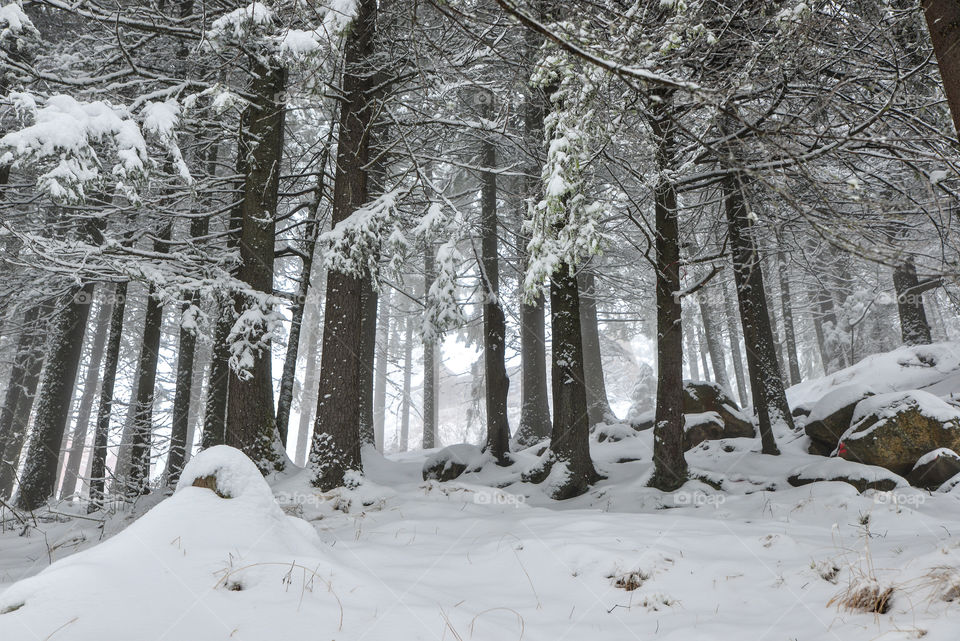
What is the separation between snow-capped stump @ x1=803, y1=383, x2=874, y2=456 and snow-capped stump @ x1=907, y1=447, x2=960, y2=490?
1422mm

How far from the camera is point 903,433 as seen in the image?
23.4 ft

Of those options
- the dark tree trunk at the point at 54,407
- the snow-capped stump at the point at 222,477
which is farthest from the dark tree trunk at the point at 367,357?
the snow-capped stump at the point at 222,477

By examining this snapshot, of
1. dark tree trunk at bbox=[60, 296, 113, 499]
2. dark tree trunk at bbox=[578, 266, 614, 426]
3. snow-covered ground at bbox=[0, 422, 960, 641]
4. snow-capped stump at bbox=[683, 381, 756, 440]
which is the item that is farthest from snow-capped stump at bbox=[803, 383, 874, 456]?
dark tree trunk at bbox=[60, 296, 113, 499]

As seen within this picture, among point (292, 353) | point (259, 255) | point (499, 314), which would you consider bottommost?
point (292, 353)

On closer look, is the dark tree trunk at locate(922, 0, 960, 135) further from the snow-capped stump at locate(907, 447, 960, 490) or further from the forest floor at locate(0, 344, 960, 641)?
the snow-capped stump at locate(907, 447, 960, 490)

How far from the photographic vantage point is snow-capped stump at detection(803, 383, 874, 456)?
8.29 metres

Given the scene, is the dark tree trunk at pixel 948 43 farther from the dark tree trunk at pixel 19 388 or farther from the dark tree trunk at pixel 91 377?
the dark tree trunk at pixel 91 377

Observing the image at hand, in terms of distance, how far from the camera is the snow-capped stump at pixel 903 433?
7004 millimetres

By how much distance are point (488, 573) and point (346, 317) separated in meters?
4.34

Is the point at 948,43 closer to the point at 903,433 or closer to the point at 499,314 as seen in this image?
the point at 903,433

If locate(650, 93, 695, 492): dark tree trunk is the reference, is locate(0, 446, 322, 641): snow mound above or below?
below

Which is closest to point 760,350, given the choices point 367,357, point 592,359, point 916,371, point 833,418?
point 833,418

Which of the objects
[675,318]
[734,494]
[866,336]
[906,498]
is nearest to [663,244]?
[675,318]

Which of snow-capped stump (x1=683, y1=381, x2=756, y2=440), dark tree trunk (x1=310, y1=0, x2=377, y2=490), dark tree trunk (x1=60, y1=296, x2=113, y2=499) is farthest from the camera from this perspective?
dark tree trunk (x1=60, y1=296, x2=113, y2=499)
